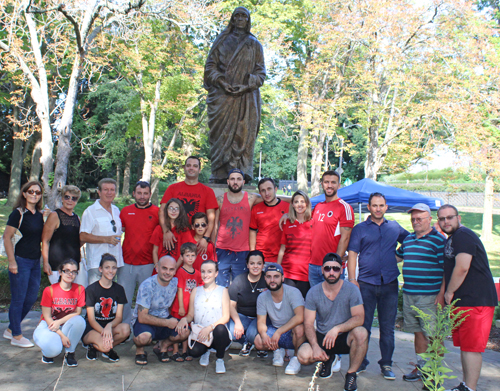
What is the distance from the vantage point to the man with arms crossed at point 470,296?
363cm

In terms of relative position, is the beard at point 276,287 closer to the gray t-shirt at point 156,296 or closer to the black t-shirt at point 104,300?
A: the gray t-shirt at point 156,296

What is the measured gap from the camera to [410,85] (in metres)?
16.4

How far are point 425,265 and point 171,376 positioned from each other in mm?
2516

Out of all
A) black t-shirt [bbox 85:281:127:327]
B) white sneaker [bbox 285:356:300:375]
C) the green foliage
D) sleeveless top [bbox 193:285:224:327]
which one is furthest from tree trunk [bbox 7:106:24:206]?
the green foliage

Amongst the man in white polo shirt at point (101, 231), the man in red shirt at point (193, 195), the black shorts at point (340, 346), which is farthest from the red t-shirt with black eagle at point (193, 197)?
the black shorts at point (340, 346)

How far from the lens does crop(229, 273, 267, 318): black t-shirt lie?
4559mm

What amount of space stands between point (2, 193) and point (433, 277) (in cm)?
3517

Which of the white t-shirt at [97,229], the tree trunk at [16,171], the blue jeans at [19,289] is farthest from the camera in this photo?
the tree trunk at [16,171]

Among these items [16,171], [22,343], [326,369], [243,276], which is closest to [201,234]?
[243,276]

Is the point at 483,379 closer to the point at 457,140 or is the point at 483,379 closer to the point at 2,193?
the point at 457,140

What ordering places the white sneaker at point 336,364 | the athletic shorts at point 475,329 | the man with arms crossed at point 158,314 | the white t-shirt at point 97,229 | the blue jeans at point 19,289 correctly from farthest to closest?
1. the white t-shirt at point 97,229
2. the blue jeans at point 19,289
3. the man with arms crossed at point 158,314
4. the white sneaker at point 336,364
5. the athletic shorts at point 475,329

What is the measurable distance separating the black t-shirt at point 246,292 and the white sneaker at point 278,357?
0.46 meters

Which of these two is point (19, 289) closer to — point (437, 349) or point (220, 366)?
point (220, 366)

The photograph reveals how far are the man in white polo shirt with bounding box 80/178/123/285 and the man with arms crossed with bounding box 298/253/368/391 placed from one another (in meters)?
2.20
